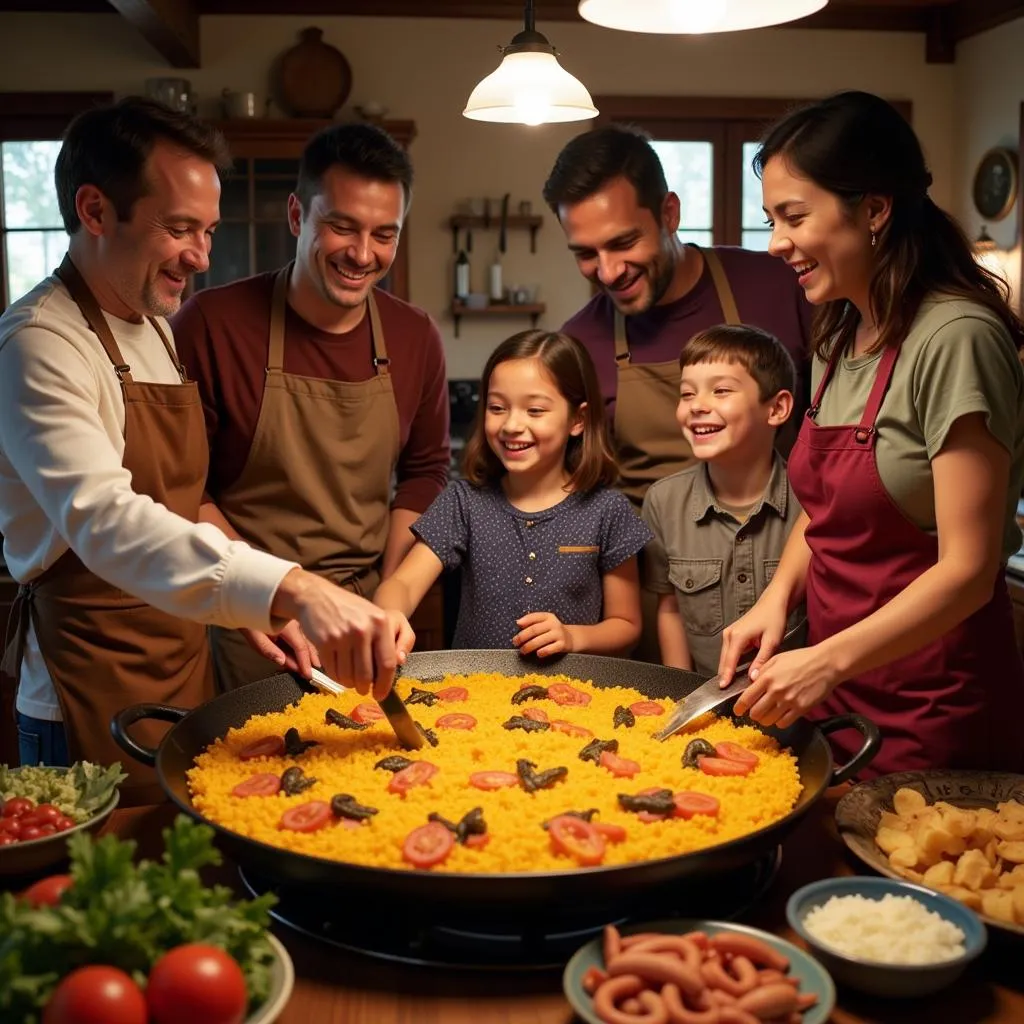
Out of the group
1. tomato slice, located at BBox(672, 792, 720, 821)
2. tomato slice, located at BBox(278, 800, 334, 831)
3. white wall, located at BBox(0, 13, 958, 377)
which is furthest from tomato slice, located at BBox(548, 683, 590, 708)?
white wall, located at BBox(0, 13, 958, 377)

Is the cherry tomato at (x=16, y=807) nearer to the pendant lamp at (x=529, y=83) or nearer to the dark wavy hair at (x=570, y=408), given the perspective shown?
the dark wavy hair at (x=570, y=408)

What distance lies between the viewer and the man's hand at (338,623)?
5.34 feet

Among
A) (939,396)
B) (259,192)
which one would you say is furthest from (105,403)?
(259,192)

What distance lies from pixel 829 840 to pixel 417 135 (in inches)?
237

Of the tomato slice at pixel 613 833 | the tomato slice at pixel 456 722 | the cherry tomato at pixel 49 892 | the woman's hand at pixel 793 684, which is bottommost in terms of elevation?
the tomato slice at pixel 613 833

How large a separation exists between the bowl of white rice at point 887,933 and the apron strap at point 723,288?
1.89 metres

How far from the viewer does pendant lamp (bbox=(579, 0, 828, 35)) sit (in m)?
1.99

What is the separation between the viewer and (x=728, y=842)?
4.41 feet

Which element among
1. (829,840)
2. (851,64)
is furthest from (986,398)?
(851,64)

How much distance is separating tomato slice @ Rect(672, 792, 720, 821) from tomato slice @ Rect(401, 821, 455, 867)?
0.33m

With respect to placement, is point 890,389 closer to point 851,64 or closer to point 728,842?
point 728,842

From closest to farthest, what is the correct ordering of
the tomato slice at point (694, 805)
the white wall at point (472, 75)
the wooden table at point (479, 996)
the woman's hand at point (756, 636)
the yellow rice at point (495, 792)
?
the wooden table at point (479, 996) < the yellow rice at point (495, 792) < the tomato slice at point (694, 805) < the woman's hand at point (756, 636) < the white wall at point (472, 75)

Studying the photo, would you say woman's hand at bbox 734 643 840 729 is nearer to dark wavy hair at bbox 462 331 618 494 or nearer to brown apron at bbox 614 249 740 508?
dark wavy hair at bbox 462 331 618 494

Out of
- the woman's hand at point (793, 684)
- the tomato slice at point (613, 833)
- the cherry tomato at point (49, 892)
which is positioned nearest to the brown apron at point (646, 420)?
the woman's hand at point (793, 684)
